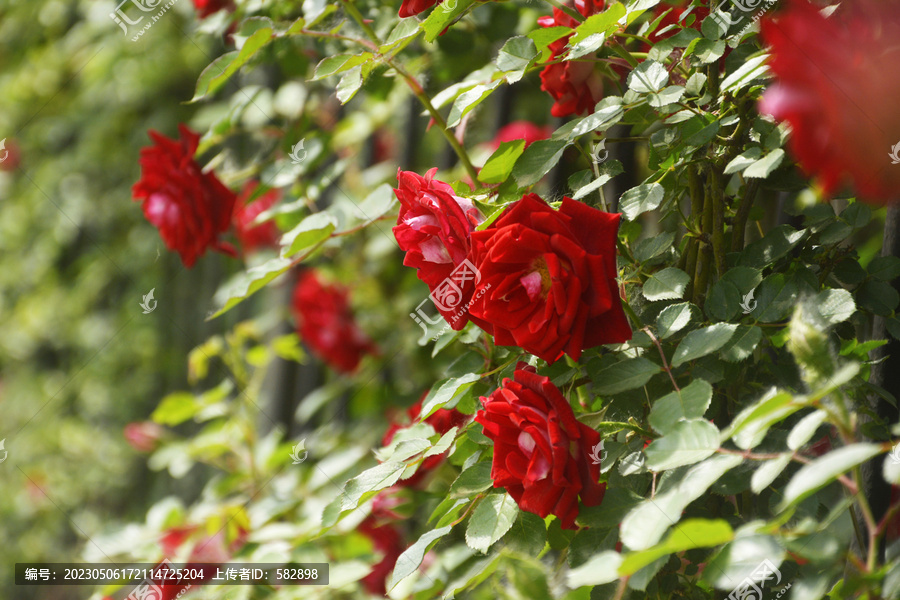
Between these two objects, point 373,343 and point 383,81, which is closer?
point 383,81

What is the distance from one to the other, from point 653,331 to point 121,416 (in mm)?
1669

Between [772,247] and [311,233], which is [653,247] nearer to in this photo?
[772,247]

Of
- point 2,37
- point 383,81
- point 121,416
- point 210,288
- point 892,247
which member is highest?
point 2,37

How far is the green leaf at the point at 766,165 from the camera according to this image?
36 cm

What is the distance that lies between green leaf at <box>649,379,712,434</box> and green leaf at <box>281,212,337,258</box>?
0.35m

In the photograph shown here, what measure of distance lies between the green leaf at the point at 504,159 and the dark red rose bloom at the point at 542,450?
138 mm

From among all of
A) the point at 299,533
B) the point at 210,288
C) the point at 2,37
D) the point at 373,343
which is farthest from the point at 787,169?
the point at 2,37

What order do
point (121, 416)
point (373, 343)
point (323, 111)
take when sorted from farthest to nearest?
point (121, 416), point (373, 343), point (323, 111)

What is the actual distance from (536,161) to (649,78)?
3.2 inches

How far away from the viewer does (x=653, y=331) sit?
1.38 feet

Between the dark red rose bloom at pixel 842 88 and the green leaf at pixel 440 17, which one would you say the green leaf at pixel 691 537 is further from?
the green leaf at pixel 440 17

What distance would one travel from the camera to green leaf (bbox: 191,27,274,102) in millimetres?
572

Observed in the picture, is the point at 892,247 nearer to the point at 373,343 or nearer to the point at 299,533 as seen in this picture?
the point at 299,533

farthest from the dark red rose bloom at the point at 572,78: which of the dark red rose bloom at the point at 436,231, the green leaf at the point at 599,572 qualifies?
the green leaf at the point at 599,572
